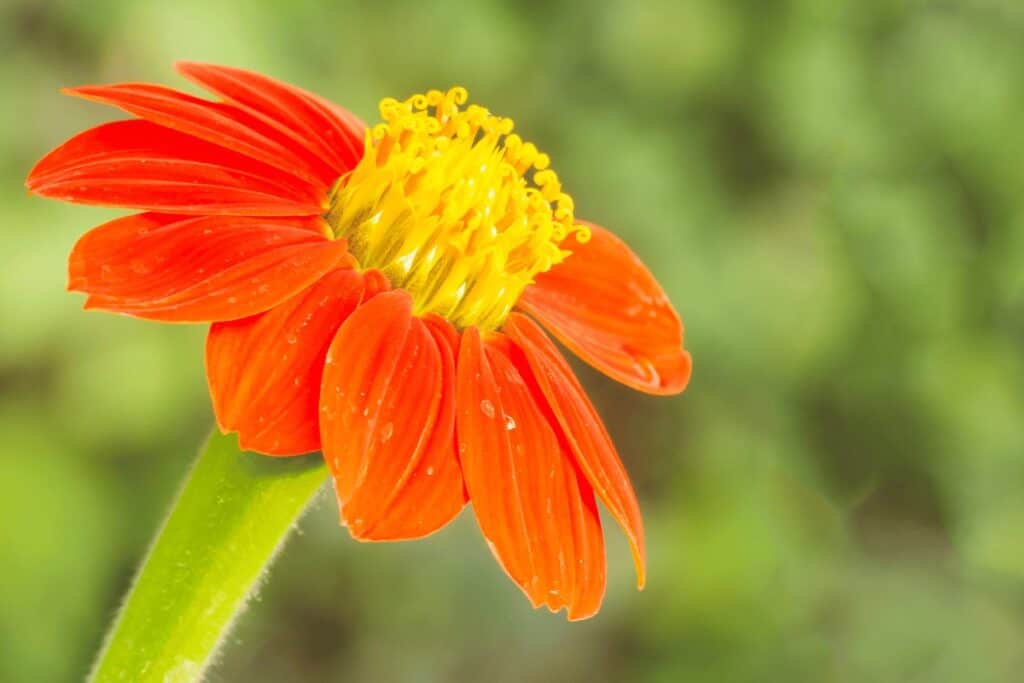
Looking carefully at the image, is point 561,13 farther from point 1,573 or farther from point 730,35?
point 1,573

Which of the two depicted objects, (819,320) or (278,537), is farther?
(819,320)

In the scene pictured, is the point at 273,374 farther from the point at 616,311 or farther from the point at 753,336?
the point at 753,336

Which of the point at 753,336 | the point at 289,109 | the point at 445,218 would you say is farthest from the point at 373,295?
the point at 753,336

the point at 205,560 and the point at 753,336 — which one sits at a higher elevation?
the point at 753,336

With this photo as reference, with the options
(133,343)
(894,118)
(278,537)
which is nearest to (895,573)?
(894,118)

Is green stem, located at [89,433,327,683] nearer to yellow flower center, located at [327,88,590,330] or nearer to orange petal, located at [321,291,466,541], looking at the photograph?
orange petal, located at [321,291,466,541]

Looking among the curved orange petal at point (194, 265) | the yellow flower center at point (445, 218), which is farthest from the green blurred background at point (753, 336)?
the curved orange petal at point (194, 265)

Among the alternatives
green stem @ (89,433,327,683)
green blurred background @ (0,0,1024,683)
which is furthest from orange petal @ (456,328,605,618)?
green blurred background @ (0,0,1024,683)
